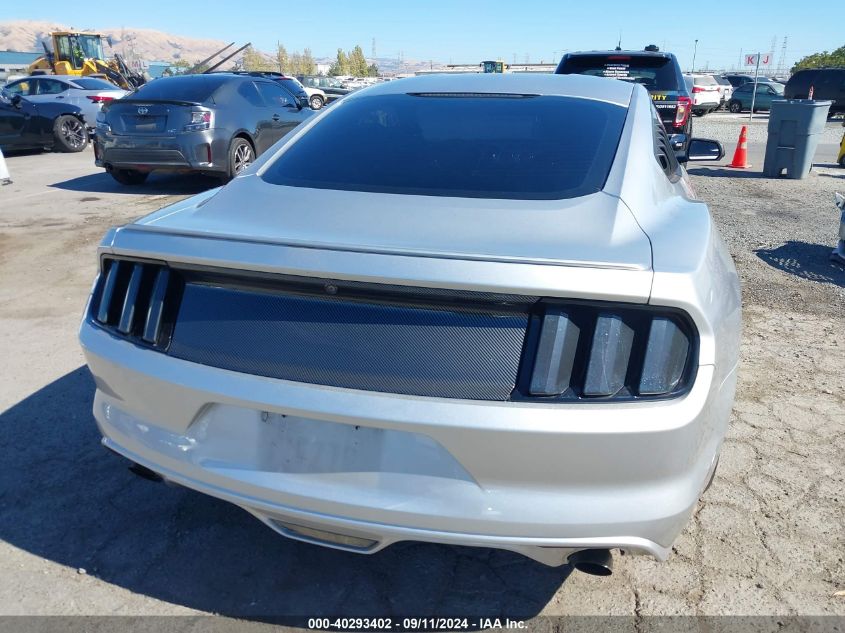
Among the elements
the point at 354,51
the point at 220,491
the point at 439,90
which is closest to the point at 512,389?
the point at 220,491

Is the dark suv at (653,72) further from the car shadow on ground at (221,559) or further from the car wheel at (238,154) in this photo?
the car shadow on ground at (221,559)

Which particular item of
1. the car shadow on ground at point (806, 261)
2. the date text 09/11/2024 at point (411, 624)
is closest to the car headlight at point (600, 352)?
the date text 09/11/2024 at point (411, 624)

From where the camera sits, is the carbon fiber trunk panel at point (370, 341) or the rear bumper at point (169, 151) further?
the rear bumper at point (169, 151)

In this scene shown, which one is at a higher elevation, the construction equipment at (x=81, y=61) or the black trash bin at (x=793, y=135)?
the construction equipment at (x=81, y=61)

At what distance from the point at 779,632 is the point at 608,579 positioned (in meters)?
0.54

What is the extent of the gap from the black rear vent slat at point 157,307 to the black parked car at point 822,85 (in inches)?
1151

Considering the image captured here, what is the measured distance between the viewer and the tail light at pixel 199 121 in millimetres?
8492

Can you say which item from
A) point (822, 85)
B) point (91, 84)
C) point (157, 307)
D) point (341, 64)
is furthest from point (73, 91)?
point (341, 64)

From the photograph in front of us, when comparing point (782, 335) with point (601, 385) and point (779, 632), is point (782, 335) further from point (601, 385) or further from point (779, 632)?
point (601, 385)

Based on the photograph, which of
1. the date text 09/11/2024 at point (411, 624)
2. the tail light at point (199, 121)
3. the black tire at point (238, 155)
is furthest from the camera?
the black tire at point (238, 155)

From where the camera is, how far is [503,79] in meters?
3.12

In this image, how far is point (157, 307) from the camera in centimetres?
202

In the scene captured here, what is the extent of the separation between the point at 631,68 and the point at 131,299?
9001mm

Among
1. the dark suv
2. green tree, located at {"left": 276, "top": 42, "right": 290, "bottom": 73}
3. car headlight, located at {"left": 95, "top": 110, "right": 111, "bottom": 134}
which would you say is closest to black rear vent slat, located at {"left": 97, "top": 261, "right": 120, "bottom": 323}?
car headlight, located at {"left": 95, "top": 110, "right": 111, "bottom": 134}
